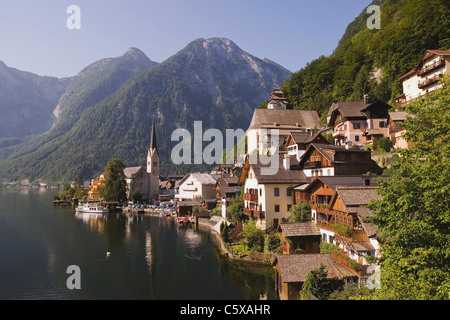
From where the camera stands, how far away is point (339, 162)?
4012 cm

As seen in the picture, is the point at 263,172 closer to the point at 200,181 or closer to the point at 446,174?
the point at 446,174

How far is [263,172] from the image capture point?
1742 inches

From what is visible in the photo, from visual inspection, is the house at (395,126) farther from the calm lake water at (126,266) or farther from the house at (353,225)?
the calm lake water at (126,266)

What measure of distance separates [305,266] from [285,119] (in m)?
63.8

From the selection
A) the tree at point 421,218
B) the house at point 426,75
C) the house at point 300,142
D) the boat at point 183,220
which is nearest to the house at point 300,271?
the tree at point 421,218

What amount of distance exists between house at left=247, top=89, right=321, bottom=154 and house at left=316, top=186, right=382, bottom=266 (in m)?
48.2

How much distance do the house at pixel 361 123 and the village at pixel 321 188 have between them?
0.17 meters

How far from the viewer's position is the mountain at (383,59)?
70188mm

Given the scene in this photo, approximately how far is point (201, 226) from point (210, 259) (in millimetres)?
26979

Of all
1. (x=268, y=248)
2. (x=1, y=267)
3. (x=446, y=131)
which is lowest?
(x=1, y=267)

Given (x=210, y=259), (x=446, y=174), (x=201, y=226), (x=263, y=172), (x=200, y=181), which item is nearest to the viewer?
(x=446, y=174)
